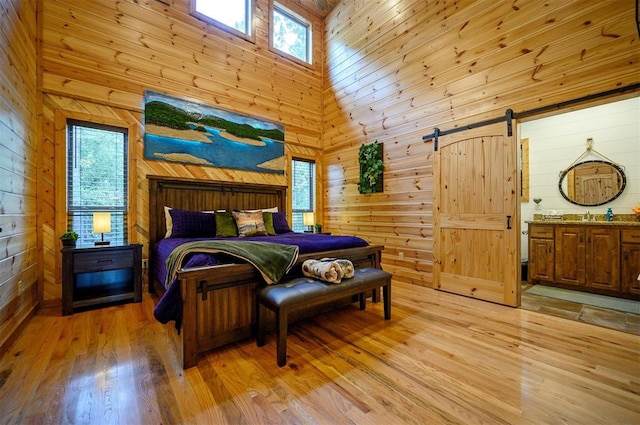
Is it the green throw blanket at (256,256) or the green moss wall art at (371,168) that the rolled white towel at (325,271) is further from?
the green moss wall art at (371,168)

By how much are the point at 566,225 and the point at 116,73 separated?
20.3 ft

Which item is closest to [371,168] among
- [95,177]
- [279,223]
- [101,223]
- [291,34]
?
[279,223]

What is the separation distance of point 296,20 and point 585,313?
6.28m

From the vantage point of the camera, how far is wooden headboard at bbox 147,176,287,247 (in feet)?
11.4

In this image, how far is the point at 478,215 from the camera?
3201mm

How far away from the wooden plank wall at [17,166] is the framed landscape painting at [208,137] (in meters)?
1.07

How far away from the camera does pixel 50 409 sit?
4.52 feet

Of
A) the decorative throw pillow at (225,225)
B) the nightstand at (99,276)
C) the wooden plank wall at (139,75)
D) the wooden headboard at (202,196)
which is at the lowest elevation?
the nightstand at (99,276)

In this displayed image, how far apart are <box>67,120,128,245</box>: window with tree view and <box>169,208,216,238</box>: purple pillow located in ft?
2.11

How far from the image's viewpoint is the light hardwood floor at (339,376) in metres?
1.37

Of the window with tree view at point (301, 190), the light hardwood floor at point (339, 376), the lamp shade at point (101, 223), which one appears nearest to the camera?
the light hardwood floor at point (339, 376)

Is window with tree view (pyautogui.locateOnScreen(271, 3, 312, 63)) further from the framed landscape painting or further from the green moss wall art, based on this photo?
the green moss wall art

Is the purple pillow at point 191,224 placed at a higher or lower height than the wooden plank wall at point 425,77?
lower

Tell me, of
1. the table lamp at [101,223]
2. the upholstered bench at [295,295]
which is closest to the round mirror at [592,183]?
the upholstered bench at [295,295]
